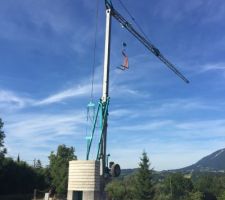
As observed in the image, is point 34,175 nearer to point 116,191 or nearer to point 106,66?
point 116,191

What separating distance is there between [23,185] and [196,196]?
160 feet

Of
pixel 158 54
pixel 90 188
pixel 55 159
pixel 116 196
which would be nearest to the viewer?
pixel 90 188

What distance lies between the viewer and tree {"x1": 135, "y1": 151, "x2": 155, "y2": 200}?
8762cm

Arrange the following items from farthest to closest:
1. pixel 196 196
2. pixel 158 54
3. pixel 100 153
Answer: pixel 196 196, pixel 158 54, pixel 100 153

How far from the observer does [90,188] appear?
28.6 m

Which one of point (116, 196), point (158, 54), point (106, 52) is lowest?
point (116, 196)

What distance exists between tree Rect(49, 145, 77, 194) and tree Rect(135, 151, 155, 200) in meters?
13.5

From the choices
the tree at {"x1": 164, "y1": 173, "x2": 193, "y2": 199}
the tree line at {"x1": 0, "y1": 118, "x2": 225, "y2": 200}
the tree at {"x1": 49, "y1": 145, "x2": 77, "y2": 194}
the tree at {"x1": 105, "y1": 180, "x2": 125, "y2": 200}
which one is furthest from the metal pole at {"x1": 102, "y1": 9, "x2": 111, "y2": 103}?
the tree at {"x1": 164, "y1": 173, "x2": 193, "y2": 199}

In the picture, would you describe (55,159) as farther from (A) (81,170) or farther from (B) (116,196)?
(A) (81,170)

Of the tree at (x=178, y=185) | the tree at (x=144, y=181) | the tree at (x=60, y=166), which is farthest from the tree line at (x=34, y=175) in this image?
the tree at (x=178, y=185)

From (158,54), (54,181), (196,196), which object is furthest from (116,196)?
(158,54)

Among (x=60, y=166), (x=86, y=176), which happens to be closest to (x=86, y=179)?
(x=86, y=176)

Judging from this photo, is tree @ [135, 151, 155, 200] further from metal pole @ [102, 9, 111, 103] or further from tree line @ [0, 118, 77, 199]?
metal pole @ [102, 9, 111, 103]

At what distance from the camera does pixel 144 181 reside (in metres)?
88.2
